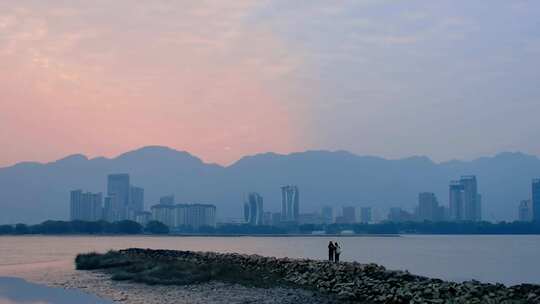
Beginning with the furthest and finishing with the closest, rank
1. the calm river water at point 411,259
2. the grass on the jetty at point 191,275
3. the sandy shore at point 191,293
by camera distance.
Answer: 1. the calm river water at point 411,259
2. the grass on the jetty at point 191,275
3. the sandy shore at point 191,293

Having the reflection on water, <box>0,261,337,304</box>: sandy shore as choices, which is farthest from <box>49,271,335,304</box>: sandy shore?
the reflection on water

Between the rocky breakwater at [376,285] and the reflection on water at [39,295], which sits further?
the reflection on water at [39,295]

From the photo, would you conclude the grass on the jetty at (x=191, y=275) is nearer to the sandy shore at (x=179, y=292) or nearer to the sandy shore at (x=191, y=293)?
the sandy shore at (x=179, y=292)

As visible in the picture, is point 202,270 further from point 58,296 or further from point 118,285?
point 58,296

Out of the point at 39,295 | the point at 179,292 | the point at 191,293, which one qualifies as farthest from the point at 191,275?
the point at 39,295

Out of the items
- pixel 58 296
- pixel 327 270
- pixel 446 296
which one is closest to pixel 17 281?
pixel 58 296

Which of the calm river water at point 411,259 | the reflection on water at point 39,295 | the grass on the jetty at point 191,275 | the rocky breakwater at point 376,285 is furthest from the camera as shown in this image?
the calm river water at point 411,259

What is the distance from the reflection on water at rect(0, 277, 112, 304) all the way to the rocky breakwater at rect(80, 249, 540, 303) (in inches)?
390

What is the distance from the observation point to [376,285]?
30016 millimetres

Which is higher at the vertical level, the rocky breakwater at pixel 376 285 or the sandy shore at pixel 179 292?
the rocky breakwater at pixel 376 285

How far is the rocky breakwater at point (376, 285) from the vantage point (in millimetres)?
25969

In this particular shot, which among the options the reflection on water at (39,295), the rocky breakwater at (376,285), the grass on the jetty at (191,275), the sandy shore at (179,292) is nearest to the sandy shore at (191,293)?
the sandy shore at (179,292)

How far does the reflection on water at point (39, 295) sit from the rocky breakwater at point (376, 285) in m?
9.91

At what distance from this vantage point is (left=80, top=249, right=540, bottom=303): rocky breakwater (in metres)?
26.0
